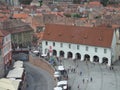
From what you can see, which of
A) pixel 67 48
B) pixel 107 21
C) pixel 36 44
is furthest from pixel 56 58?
pixel 107 21

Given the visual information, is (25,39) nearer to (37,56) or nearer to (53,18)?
(37,56)

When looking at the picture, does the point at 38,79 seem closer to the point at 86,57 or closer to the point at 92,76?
the point at 92,76

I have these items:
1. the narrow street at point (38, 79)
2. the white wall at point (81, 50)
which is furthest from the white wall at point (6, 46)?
the white wall at point (81, 50)

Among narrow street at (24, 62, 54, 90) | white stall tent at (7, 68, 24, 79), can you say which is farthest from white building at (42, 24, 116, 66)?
white stall tent at (7, 68, 24, 79)

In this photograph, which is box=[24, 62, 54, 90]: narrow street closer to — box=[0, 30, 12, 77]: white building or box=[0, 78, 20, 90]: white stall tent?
box=[0, 30, 12, 77]: white building

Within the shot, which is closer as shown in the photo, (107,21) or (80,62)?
(80,62)

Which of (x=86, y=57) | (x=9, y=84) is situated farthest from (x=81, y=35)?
(x=9, y=84)

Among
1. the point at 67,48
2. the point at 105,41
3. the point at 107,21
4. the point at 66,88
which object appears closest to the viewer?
the point at 66,88
